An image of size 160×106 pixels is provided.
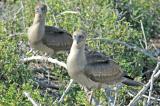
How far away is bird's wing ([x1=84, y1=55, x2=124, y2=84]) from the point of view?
21.2 ft

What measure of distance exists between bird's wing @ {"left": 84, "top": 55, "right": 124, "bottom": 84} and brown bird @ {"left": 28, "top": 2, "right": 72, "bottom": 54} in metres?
1.70

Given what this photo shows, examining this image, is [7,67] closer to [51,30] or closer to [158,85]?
[51,30]

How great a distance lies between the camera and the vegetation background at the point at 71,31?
22.6 ft

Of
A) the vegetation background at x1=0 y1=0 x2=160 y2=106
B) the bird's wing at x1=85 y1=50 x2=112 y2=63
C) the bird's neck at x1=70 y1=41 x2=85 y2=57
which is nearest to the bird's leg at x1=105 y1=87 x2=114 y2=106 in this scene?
the vegetation background at x1=0 y1=0 x2=160 y2=106

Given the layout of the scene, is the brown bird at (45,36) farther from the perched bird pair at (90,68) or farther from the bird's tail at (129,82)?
the bird's tail at (129,82)

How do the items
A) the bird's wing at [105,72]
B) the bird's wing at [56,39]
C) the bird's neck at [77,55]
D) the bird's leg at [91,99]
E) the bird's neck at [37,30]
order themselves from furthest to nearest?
the bird's wing at [56,39], the bird's neck at [37,30], the bird's wing at [105,72], the bird's leg at [91,99], the bird's neck at [77,55]

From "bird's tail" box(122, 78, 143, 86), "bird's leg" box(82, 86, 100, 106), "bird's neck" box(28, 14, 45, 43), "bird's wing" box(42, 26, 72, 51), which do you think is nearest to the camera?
"bird's leg" box(82, 86, 100, 106)

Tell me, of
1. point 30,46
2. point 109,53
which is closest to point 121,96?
point 109,53

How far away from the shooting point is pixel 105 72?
655 centimetres

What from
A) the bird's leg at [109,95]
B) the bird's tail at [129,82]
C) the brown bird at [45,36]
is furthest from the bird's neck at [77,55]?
the brown bird at [45,36]

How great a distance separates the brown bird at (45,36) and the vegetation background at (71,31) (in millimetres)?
158

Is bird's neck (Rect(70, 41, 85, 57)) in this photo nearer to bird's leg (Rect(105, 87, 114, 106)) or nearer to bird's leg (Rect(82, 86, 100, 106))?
bird's leg (Rect(82, 86, 100, 106))

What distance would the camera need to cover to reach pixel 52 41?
27.2ft

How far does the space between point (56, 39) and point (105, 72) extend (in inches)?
76.9
